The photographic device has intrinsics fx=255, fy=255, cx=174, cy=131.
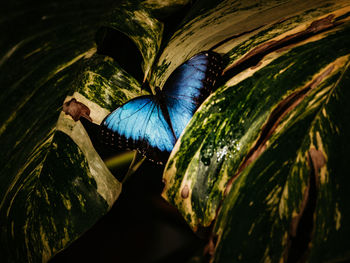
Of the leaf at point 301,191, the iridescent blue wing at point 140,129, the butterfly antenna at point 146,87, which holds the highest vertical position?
the butterfly antenna at point 146,87

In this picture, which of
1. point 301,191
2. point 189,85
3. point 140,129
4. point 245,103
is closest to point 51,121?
point 140,129

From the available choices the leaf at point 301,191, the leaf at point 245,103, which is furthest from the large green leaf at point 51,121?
the leaf at point 301,191

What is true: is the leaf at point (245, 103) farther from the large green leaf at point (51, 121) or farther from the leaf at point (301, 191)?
the large green leaf at point (51, 121)

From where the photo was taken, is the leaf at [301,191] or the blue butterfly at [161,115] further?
the blue butterfly at [161,115]

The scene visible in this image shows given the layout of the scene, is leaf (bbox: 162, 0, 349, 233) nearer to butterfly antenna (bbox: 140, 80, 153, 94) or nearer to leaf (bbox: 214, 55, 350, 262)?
leaf (bbox: 214, 55, 350, 262)

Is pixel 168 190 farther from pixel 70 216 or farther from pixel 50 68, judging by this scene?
pixel 50 68

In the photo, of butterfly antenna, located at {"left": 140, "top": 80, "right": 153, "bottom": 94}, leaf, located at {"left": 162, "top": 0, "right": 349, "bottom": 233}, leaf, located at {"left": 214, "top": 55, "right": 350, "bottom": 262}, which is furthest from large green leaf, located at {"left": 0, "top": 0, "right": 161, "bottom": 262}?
leaf, located at {"left": 214, "top": 55, "right": 350, "bottom": 262}

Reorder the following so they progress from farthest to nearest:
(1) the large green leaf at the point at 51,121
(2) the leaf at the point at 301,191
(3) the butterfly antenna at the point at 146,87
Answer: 1. (3) the butterfly antenna at the point at 146,87
2. (1) the large green leaf at the point at 51,121
3. (2) the leaf at the point at 301,191
